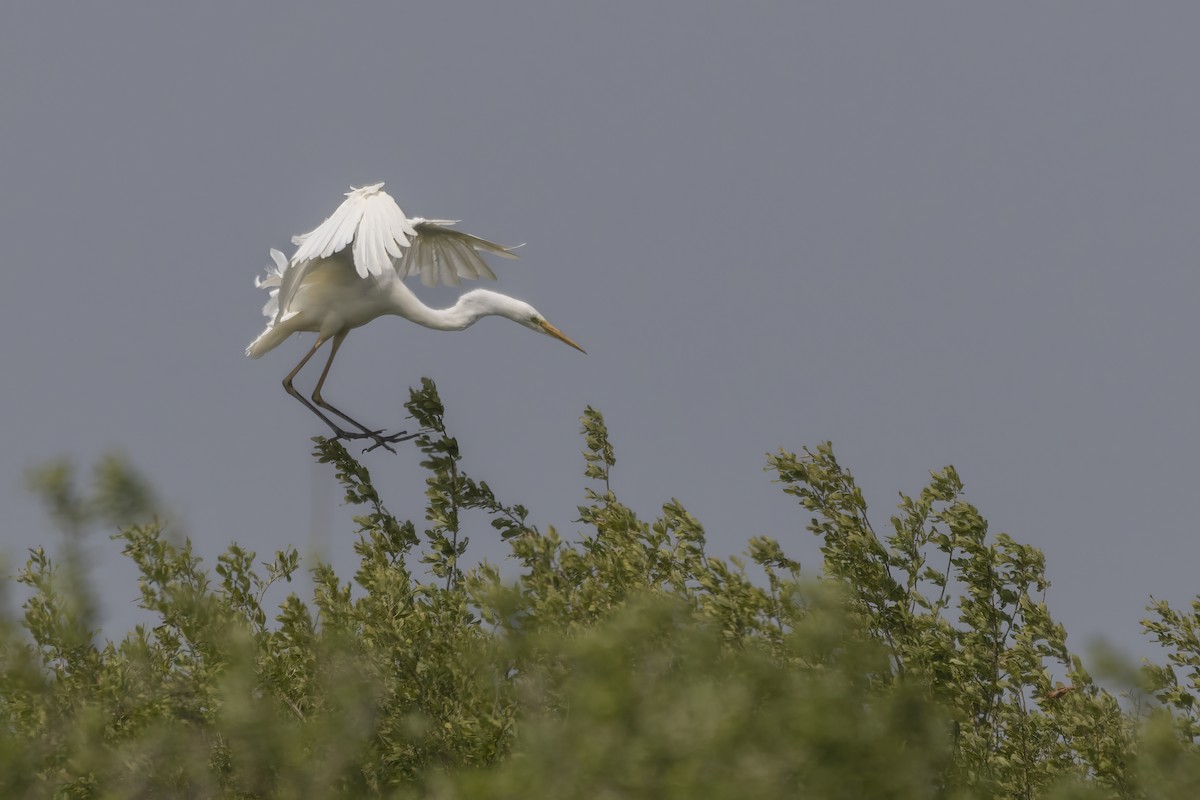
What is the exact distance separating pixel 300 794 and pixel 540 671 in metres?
1.25

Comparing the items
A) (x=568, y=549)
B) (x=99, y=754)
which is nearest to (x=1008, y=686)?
(x=568, y=549)

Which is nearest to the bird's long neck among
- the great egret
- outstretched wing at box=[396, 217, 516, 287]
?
the great egret

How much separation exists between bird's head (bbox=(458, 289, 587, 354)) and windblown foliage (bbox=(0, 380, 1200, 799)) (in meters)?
2.62

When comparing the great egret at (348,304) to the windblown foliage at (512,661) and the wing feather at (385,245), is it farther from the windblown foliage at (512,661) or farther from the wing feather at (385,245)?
the windblown foliage at (512,661)

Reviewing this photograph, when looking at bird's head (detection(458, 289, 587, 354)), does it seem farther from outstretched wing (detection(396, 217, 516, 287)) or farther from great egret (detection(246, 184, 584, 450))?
outstretched wing (detection(396, 217, 516, 287))

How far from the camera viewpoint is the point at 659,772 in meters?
4.54

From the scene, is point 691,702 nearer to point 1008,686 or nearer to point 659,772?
point 659,772

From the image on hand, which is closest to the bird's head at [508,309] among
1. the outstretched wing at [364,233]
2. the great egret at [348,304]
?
the great egret at [348,304]

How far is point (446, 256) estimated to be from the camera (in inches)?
532

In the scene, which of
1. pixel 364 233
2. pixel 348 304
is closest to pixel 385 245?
pixel 364 233

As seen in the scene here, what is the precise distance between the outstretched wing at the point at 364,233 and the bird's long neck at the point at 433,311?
3.39 feet

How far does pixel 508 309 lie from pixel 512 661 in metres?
5.30

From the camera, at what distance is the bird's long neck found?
40.7ft

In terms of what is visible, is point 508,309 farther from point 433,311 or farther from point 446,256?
point 446,256
